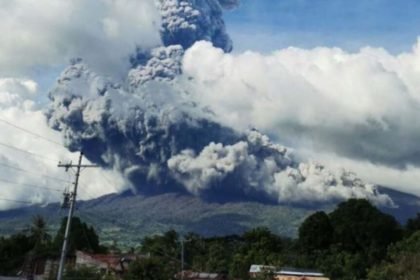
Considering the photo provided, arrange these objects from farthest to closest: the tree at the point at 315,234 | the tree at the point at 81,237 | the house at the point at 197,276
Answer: the tree at the point at 81,237 → the tree at the point at 315,234 → the house at the point at 197,276

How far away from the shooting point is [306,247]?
124375mm

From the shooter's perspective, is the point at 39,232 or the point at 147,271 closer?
the point at 147,271

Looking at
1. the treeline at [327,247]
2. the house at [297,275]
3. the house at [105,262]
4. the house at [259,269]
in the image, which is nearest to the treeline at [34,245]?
the house at [105,262]

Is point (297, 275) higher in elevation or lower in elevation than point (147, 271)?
higher

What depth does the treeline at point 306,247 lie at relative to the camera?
342 feet

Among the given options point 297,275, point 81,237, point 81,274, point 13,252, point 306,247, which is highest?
point 81,237

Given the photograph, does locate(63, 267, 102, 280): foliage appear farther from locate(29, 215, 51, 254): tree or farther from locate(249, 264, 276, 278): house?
locate(29, 215, 51, 254): tree

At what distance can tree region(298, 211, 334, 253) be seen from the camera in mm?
123312

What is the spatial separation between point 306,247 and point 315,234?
3088mm

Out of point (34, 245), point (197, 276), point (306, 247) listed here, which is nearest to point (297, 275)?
point (197, 276)

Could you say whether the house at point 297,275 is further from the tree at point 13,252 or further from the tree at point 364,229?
the tree at point 13,252

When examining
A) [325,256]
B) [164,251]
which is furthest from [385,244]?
[164,251]

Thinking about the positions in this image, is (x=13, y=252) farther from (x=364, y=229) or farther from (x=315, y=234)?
(x=364, y=229)

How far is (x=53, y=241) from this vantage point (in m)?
121
